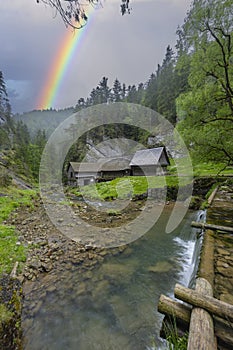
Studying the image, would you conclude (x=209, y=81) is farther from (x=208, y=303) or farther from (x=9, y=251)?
(x=9, y=251)

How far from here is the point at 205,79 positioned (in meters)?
7.94

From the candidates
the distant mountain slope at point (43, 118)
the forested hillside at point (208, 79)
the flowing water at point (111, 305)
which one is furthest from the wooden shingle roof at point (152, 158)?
the distant mountain slope at point (43, 118)

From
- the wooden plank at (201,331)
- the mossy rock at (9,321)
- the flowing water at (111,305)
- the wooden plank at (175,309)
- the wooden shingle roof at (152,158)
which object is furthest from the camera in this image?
the wooden shingle roof at (152,158)

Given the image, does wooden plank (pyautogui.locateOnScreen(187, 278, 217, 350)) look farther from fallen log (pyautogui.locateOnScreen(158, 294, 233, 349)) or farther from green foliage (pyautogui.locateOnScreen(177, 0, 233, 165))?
green foliage (pyautogui.locateOnScreen(177, 0, 233, 165))

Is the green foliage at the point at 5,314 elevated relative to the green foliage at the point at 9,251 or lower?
elevated

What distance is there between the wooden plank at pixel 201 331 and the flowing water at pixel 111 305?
2.01 m

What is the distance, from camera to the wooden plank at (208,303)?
2014 millimetres

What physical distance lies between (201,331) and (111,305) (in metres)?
3.09

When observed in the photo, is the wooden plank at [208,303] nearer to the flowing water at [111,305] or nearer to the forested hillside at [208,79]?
the flowing water at [111,305]

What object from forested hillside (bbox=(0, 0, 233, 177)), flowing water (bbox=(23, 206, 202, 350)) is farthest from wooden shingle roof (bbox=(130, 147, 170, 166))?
flowing water (bbox=(23, 206, 202, 350))

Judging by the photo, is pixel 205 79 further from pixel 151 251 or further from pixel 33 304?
pixel 33 304

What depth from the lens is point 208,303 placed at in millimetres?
2123

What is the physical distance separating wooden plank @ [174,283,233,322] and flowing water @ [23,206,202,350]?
6.21 ft

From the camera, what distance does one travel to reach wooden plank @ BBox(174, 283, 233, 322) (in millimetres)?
2014
